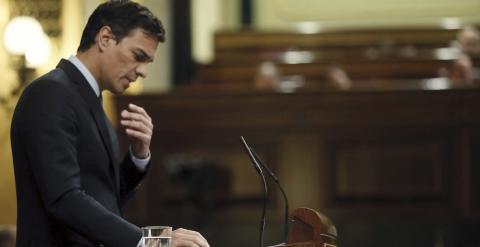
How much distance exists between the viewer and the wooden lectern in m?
2.44

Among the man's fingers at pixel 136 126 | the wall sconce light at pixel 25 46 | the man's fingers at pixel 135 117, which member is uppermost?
the man's fingers at pixel 135 117

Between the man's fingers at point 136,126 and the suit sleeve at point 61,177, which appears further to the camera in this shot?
the man's fingers at point 136,126

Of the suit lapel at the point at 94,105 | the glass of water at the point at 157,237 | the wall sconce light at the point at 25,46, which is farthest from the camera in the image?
the wall sconce light at the point at 25,46

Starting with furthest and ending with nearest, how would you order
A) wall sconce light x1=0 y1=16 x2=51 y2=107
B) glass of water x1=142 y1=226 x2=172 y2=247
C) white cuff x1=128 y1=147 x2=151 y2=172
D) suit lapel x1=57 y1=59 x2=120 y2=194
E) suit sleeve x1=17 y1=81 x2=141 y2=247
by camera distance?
wall sconce light x1=0 y1=16 x2=51 y2=107 → white cuff x1=128 y1=147 x2=151 y2=172 → suit lapel x1=57 y1=59 x2=120 y2=194 → suit sleeve x1=17 y1=81 x2=141 y2=247 → glass of water x1=142 y1=226 x2=172 y2=247

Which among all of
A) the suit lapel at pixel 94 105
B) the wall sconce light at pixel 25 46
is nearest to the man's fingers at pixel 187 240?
the suit lapel at pixel 94 105

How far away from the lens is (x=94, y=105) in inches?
109

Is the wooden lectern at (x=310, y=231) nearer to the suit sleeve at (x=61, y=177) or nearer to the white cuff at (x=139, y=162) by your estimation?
the suit sleeve at (x=61, y=177)

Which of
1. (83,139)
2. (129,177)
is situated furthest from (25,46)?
(83,139)

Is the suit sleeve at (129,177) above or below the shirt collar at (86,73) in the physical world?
below

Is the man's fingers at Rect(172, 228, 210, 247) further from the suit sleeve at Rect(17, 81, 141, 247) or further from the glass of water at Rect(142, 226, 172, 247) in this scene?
the suit sleeve at Rect(17, 81, 141, 247)

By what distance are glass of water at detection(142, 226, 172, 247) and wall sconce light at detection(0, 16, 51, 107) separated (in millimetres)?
5516

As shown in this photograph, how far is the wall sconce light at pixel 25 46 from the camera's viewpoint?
7754mm

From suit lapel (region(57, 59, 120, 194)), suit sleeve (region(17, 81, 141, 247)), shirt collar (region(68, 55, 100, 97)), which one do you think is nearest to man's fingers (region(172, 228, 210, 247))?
suit sleeve (region(17, 81, 141, 247))

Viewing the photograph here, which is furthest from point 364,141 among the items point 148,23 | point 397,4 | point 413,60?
point 397,4
